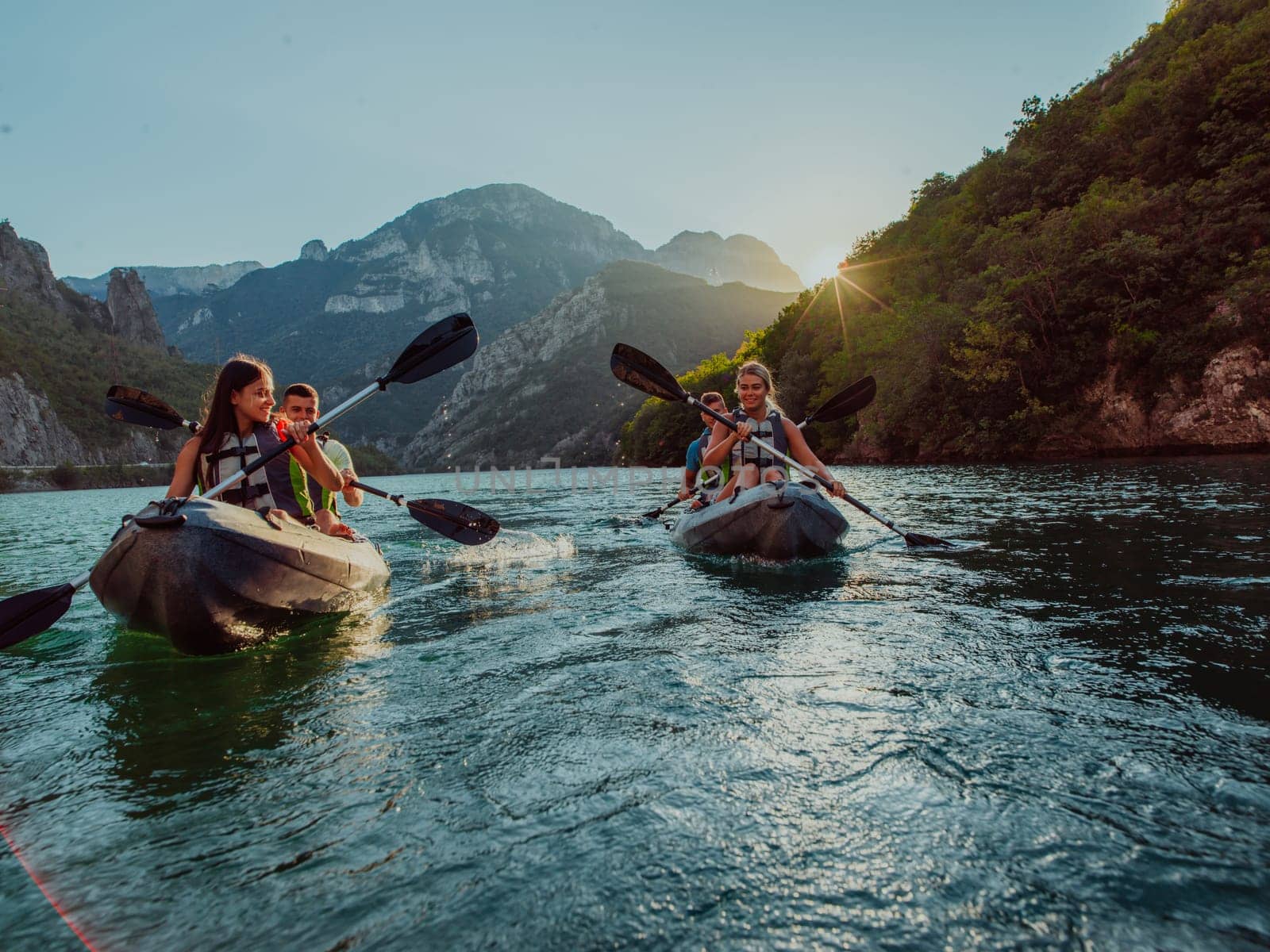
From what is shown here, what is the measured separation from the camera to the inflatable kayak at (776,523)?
6.91m

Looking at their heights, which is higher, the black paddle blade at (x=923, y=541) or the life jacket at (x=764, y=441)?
the life jacket at (x=764, y=441)

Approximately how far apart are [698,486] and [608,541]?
1.75 metres

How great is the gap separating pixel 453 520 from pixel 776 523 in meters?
3.63

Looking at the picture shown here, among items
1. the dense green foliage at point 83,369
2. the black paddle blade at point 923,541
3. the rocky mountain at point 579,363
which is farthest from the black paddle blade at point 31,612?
the rocky mountain at point 579,363

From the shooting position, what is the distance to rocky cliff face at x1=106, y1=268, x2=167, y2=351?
123312mm

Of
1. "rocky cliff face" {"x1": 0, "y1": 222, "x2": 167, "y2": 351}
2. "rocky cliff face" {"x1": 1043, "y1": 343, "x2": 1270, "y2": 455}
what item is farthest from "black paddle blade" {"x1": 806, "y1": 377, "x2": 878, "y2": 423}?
"rocky cliff face" {"x1": 0, "y1": 222, "x2": 167, "y2": 351}

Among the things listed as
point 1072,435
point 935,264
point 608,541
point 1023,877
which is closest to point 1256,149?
point 1072,435

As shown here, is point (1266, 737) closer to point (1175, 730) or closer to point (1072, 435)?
point (1175, 730)

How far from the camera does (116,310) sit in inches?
4865

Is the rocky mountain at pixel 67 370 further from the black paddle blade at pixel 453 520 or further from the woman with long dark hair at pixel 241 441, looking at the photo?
the woman with long dark hair at pixel 241 441

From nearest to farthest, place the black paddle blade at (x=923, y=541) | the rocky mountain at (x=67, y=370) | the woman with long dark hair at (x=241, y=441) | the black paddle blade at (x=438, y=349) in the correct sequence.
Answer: the woman with long dark hair at (x=241, y=441) < the black paddle blade at (x=438, y=349) < the black paddle blade at (x=923, y=541) < the rocky mountain at (x=67, y=370)

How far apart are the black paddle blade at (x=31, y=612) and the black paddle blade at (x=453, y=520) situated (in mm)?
3152

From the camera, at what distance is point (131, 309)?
125 meters

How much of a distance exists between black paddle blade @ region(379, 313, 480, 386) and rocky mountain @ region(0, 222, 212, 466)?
92.5 meters
